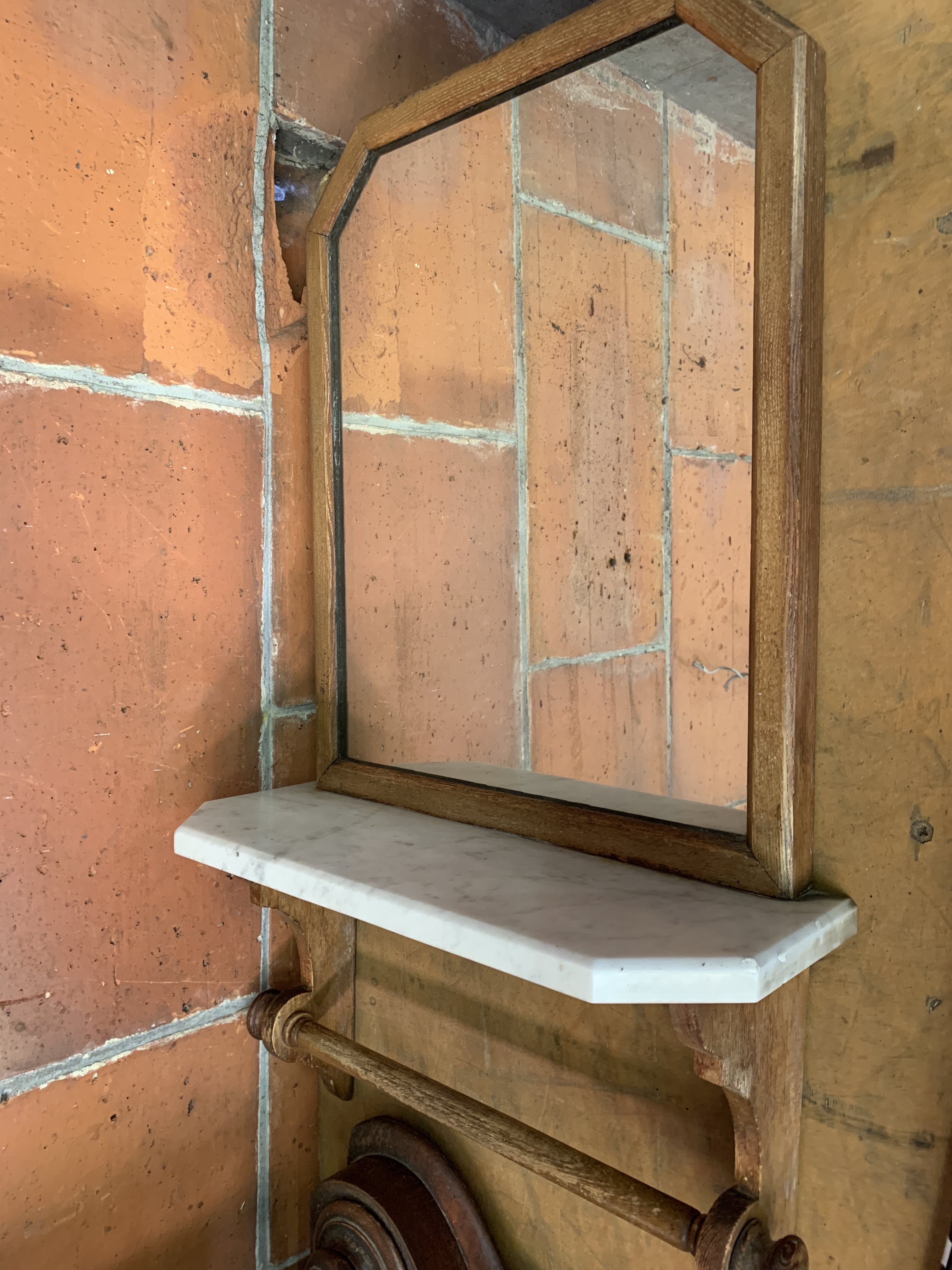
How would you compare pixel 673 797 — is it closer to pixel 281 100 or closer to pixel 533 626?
pixel 533 626

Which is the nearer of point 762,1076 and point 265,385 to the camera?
point 762,1076

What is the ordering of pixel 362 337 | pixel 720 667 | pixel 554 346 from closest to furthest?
pixel 720 667, pixel 554 346, pixel 362 337

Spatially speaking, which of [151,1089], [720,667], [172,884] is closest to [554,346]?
[720,667]

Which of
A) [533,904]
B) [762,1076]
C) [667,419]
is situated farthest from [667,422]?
[762,1076]

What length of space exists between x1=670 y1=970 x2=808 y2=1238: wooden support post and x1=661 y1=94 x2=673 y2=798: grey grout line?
0.53ft

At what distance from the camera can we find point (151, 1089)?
849 mm

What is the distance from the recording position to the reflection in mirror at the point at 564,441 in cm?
65

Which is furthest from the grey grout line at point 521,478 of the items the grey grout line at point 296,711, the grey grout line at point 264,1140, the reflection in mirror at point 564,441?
the grey grout line at point 264,1140

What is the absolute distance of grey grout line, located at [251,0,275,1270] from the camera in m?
0.88

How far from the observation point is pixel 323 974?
3.04 ft

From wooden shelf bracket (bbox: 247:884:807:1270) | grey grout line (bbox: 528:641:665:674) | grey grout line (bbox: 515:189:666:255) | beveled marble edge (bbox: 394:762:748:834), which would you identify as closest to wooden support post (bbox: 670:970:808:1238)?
wooden shelf bracket (bbox: 247:884:807:1270)

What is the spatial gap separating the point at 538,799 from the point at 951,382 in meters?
0.42

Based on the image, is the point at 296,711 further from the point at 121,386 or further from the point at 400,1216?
the point at 400,1216

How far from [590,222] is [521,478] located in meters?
0.22
